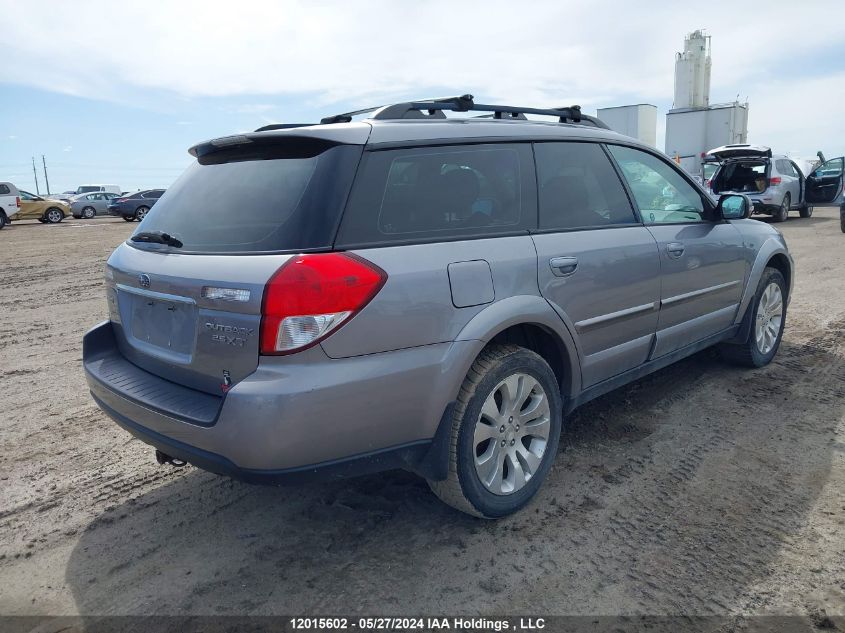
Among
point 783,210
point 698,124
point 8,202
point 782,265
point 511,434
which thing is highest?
point 698,124

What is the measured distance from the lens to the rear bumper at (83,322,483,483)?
7.40ft

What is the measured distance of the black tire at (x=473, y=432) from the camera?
8.79 ft

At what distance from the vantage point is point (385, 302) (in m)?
2.39

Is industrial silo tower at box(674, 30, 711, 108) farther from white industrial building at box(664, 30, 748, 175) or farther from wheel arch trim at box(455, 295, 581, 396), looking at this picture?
wheel arch trim at box(455, 295, 581, 396)

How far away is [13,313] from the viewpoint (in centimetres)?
765

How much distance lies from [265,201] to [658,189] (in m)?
2.60

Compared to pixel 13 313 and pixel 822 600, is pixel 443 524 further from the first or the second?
pixel 13 313

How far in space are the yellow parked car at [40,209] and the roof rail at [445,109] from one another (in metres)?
28.4

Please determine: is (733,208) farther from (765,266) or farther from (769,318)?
(769,318)

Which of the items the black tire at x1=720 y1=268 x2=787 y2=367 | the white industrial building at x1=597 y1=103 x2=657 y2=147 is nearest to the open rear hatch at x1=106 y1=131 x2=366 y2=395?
the black tire at x1=720 y1=268 x2=787 y2=367

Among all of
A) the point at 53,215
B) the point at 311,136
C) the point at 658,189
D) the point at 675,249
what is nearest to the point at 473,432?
the point at 311,136

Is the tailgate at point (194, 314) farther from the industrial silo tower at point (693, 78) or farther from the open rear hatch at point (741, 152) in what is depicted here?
the industrial silo tower at point (693, 78)

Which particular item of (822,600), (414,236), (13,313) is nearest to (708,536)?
(822,600)

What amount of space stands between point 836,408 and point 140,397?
4043 mm
